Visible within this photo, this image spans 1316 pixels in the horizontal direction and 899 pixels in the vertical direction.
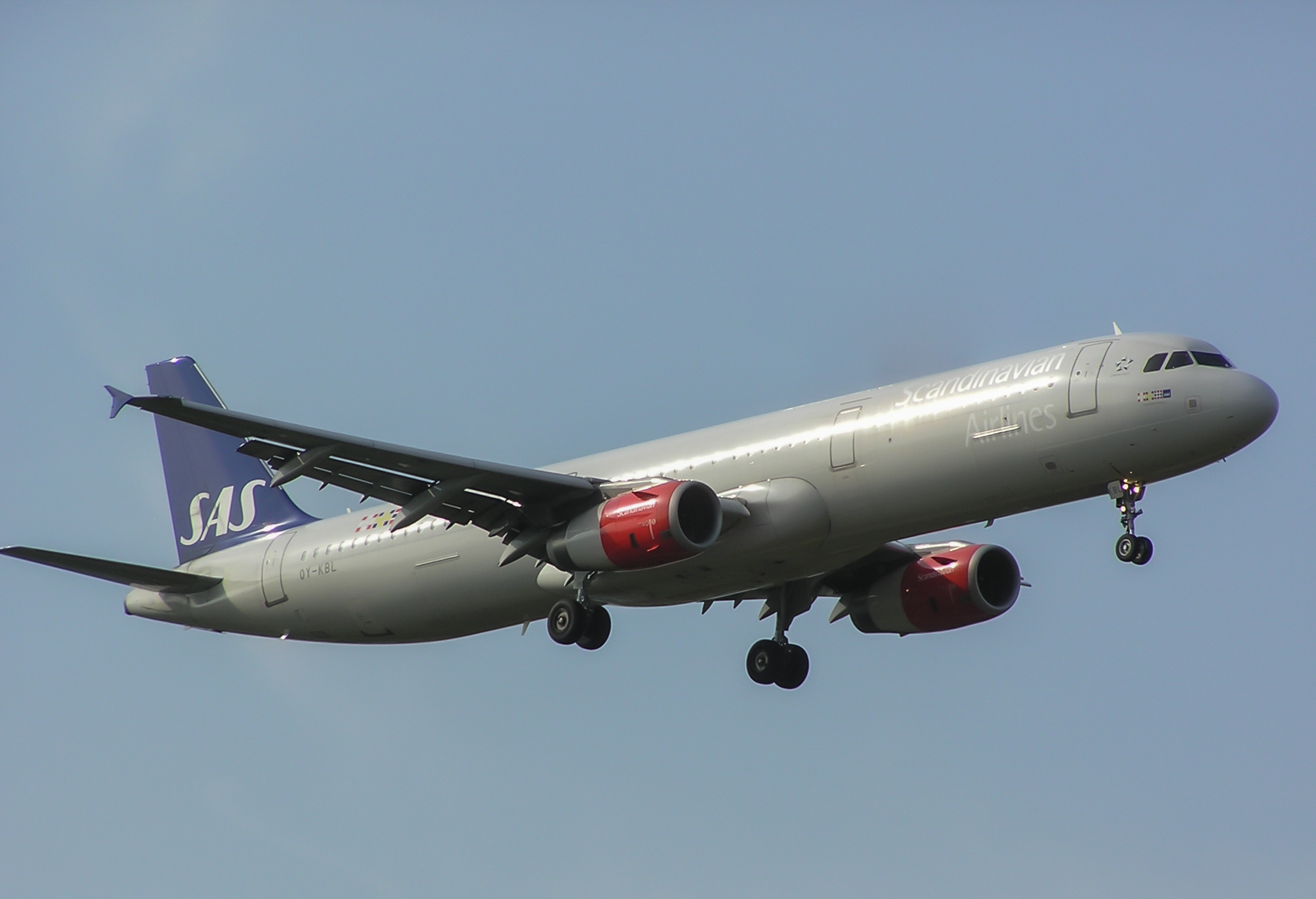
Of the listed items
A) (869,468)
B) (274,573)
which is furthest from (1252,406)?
(274,573)

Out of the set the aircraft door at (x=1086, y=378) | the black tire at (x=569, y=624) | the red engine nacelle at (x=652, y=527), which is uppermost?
the aircraft door at (x=1086, y=378)

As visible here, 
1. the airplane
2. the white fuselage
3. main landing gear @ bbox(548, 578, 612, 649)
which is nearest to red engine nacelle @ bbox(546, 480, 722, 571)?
the airplane

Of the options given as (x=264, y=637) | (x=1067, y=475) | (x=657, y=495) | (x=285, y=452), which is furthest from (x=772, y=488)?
(x=264, y=637)

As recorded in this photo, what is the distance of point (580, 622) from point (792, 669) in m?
5.96

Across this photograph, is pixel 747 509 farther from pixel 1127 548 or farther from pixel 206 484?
pixel 206 484

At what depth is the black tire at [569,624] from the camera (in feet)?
102

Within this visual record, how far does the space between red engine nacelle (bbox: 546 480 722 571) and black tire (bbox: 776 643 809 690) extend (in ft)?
22.2

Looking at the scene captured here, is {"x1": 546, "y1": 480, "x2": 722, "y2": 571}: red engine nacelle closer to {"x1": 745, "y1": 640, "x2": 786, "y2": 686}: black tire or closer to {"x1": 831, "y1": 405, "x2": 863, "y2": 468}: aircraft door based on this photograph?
{"x1": 831, "y1": 405, "x2": 863, "y2": 468}: aircraft door

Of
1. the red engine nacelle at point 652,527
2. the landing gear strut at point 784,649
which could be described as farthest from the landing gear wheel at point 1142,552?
the landing gear strut at point 784,649

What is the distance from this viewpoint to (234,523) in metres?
39.7

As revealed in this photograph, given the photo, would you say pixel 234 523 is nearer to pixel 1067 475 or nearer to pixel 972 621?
pixel 972 621

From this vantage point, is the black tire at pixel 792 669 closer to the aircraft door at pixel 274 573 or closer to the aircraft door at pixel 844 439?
the aircraft door at pixel 844 439

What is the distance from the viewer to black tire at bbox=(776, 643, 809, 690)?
3484cm

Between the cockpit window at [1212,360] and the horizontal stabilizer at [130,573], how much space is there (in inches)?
875
